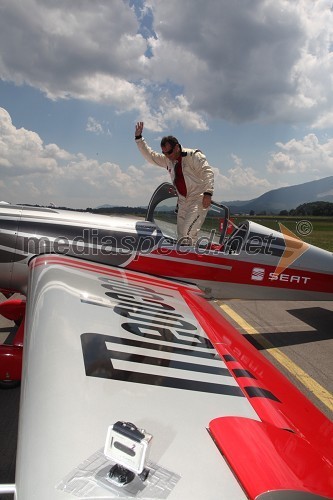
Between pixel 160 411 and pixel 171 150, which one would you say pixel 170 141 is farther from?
pixel 160 411

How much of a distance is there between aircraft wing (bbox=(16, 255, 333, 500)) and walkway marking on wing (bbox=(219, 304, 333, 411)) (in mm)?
1309

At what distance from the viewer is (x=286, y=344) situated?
4488mm

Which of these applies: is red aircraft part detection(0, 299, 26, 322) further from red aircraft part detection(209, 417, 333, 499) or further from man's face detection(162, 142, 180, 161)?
red aircraft part detection(209, 417, 333, 499)

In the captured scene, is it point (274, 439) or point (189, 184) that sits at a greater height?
point (189, 184)

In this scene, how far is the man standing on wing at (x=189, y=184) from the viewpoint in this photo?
4.18 meters

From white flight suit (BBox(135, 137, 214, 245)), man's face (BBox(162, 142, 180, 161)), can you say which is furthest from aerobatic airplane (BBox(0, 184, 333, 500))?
man's face (BBox(162, 142, 180, 161))

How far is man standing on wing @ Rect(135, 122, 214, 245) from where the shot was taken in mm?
4176

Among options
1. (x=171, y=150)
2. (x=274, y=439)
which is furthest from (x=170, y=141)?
(x=274, y=439)

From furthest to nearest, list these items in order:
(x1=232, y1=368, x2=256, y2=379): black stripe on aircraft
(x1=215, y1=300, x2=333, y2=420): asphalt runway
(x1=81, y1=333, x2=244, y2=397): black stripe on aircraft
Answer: (x1=215, y1=300, x2=333, y2=420): asphalt runway, (x1=232, y1=368, x2=256, y2=379): black stripe on aircraft, (x1=81, y1=333, x2=244, y2=397): black stripe on aircraft

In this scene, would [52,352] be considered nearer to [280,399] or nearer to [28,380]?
[28,380]

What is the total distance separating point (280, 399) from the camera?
1.66m

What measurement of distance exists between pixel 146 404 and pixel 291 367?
9.47ft

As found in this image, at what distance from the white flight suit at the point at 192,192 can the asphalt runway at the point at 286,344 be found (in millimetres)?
1788

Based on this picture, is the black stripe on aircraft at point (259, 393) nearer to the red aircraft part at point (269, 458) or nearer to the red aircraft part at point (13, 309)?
the red aircraft part at point (269, 458)
